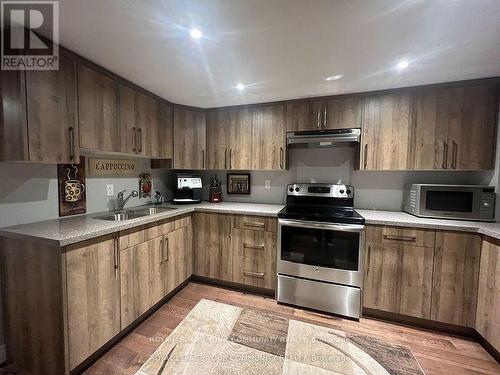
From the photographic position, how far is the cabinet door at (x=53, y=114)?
1.37 metres

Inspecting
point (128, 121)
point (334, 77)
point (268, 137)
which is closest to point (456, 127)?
point (334, 77)

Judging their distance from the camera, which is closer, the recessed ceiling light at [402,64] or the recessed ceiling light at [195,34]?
the recessed ceiling light at [195,34]

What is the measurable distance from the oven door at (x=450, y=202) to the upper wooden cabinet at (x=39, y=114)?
300cm

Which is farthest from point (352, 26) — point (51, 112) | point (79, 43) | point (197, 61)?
point (51, 112)

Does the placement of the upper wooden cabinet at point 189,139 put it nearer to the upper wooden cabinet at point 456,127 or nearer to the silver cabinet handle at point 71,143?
the silver cabinet handle at point 71,143

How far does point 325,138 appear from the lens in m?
2.33

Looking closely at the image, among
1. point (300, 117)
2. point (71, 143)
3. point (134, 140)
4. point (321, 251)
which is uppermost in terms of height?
point (300, 117)

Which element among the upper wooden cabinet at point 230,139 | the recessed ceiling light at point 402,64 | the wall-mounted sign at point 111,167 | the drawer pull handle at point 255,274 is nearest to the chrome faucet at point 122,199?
the wall-mounted sign at point 111,167

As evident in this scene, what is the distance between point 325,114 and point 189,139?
1.66m

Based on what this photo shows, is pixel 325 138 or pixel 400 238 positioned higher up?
pixel 325 138

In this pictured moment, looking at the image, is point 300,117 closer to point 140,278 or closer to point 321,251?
point 321,251

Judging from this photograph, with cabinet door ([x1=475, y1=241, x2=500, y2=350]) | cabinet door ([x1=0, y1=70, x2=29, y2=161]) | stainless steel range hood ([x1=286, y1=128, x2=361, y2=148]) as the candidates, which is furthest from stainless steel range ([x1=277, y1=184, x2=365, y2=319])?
cabinet door ([x1=0, y1=70, x2=29, y2=161])

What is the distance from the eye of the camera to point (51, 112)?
1.46 m

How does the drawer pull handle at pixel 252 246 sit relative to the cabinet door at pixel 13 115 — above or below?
below
